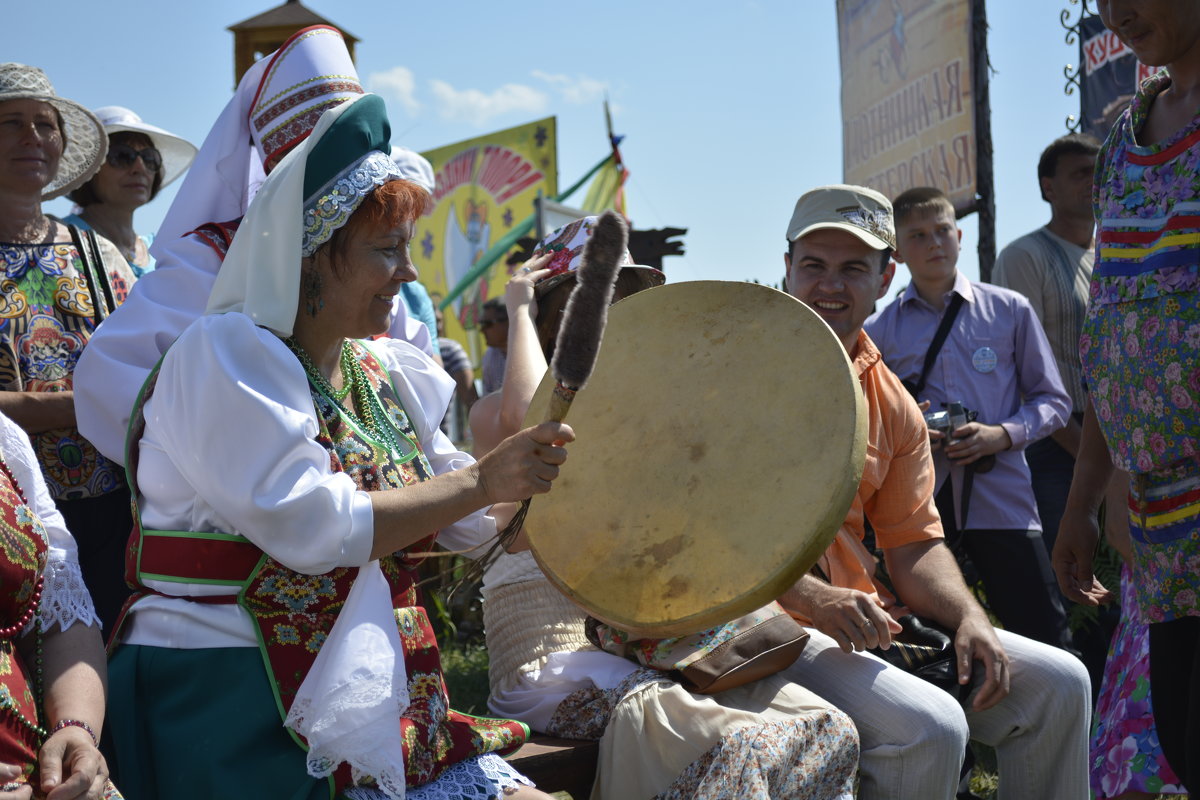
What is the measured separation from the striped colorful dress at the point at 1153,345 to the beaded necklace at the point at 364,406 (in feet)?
4.86

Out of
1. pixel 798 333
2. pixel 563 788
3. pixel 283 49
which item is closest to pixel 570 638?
pixel 563 788

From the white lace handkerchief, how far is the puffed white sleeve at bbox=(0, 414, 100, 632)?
0.45m

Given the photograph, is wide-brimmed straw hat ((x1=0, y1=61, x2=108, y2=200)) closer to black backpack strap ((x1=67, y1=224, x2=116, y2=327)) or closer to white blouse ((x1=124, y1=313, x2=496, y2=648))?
black backpack strap ((x1=67, y1=224, x2=116, y2=327))

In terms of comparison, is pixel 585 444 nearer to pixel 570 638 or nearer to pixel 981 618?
pixel 570 638

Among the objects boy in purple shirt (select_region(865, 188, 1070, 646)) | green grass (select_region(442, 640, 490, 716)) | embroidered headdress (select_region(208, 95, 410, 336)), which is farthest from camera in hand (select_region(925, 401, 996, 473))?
embroidered headdress (select_region(208, 95, 410, 336))

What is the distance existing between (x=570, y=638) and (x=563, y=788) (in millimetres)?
408

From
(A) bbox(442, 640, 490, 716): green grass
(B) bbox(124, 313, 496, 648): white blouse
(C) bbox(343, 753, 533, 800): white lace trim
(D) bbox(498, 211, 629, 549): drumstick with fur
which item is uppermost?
(D) bbox(498, 211, 629, 549): drumstick with fur

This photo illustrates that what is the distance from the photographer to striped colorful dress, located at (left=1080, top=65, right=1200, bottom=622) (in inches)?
91.9

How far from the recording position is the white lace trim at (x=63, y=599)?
82.8 inches

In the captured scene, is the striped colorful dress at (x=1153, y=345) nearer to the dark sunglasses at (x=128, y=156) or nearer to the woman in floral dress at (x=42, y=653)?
the woman in floral dress at (x=42, y=653)

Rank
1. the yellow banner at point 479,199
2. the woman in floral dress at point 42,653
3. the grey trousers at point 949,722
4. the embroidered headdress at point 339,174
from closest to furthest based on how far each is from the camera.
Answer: the woman in floral dress at point 42,653 → the embroidered headdress at point 339,174 → the grey trousers at point 949,722 → the yellow banner at point 479,199

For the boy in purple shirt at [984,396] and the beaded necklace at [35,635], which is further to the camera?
the boy in purple shirt at [984,396]

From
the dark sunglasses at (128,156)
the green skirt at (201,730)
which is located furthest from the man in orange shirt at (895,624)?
the dark sunglasses at (128,156)

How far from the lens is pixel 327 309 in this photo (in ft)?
7.46
